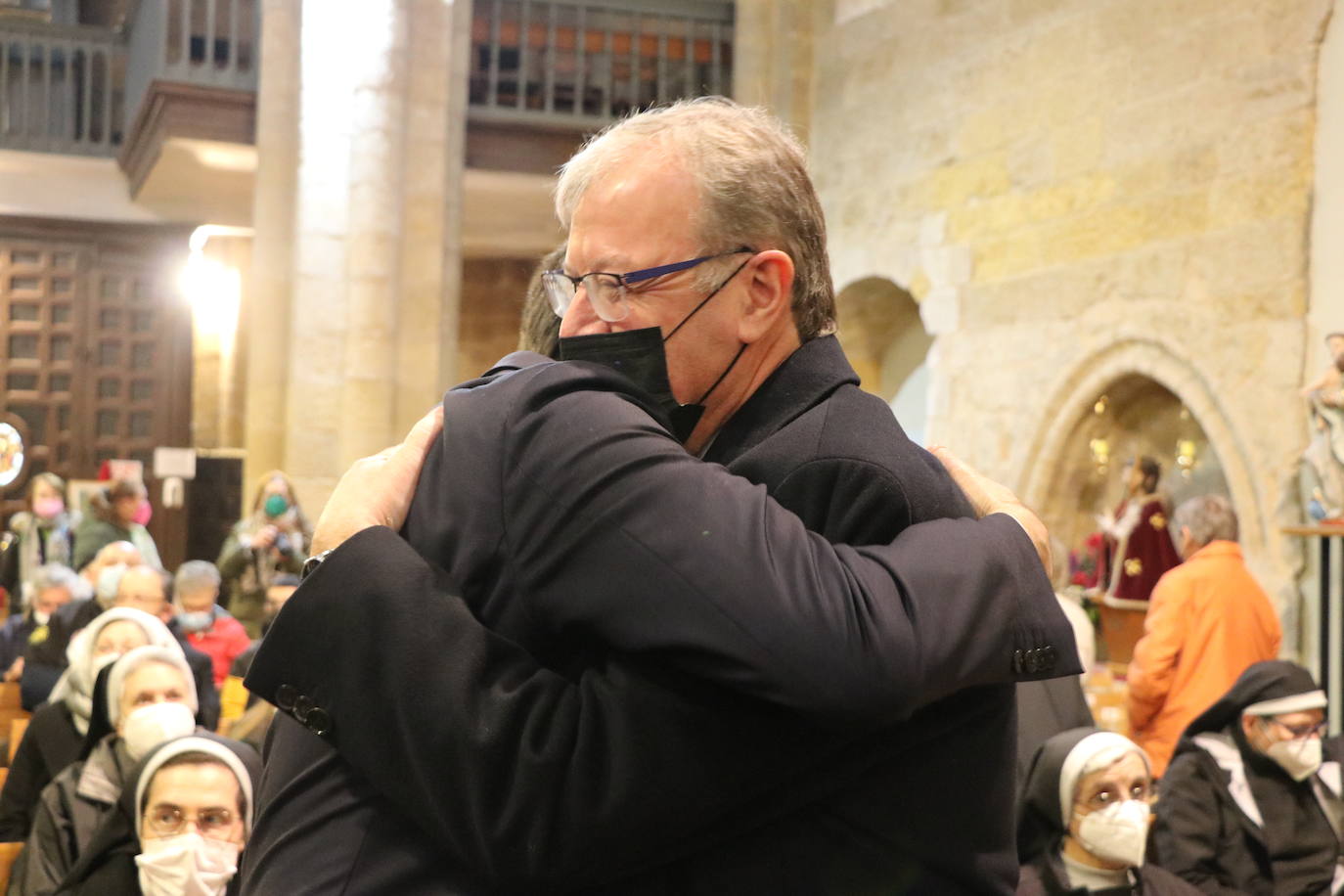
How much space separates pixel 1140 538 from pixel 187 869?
27.1 feet

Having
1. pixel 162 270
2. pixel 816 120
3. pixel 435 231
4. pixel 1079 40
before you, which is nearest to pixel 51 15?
pixel 162 270

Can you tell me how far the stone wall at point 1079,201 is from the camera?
916 centimetres

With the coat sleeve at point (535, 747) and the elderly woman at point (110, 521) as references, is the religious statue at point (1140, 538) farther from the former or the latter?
the coat sleeve at point (535, 747)

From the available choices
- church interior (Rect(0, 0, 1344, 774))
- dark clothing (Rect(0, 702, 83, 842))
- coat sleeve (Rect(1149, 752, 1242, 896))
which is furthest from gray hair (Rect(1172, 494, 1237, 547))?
dark clothing (Rect(0, 702, 83, 842))

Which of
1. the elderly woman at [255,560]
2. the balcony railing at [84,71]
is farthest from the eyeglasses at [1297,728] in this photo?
the balcony railing at [84,71]

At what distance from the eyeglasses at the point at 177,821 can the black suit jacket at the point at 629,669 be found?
7.78 ft

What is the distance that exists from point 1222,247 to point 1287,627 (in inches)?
96.8

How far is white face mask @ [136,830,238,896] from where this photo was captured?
11.3 feet

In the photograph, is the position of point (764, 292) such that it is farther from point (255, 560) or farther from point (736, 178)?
point (255, 560)

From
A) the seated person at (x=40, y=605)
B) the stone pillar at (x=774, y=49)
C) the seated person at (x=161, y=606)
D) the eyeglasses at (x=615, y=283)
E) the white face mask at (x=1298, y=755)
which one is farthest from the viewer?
the stone pillar at (x=774, y=49)

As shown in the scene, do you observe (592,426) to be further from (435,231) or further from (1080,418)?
(435,231)

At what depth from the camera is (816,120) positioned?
46.4ft

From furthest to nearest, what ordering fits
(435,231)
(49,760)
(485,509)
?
1. (435,231)
2. (49,760)
3. (485,509)

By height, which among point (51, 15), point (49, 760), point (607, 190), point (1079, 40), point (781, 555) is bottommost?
point (49, 760)
